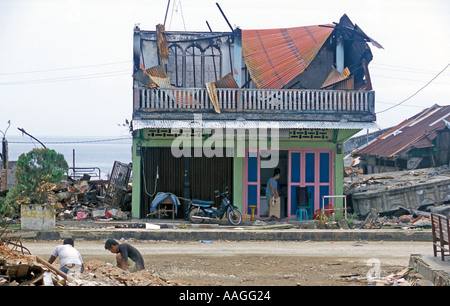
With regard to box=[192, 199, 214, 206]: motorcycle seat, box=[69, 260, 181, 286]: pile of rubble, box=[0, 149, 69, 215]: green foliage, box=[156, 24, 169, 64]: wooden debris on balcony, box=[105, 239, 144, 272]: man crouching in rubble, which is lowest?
box=[69, 260, 181, 286]: pile of rubble

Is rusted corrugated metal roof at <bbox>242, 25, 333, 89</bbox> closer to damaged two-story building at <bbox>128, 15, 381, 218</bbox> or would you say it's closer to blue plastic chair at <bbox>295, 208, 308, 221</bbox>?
damaged two-story building at <bbox>128, 15, 381, 218</bbox>

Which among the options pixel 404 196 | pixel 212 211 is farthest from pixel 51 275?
pixel 404 196

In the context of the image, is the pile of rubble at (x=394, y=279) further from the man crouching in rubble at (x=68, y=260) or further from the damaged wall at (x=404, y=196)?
the damaged wall at (x=404, y=196)

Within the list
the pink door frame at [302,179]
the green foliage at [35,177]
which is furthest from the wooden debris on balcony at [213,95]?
the green foliage at [35,177]

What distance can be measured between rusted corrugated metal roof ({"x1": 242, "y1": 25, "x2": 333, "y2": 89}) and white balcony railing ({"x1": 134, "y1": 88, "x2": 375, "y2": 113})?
27.3 inches

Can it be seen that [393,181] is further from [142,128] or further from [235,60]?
→ [142,128]

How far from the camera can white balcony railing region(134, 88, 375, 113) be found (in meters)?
19.0

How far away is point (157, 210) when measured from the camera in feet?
64.0

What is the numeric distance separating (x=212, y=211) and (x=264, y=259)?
5.49 metres

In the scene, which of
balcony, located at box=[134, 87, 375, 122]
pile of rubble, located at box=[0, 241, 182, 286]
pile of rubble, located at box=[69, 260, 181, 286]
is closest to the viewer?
pile of rubble, located at box=[0, 241, 182, 286]

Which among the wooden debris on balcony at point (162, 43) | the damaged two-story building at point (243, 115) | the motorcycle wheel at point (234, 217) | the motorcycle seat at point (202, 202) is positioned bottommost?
the motorcycle wheel at point (234, 217)

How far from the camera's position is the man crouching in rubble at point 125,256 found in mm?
10484

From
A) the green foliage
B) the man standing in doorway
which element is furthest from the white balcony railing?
the green foliage

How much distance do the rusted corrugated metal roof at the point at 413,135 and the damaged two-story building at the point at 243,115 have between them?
9.06 m
